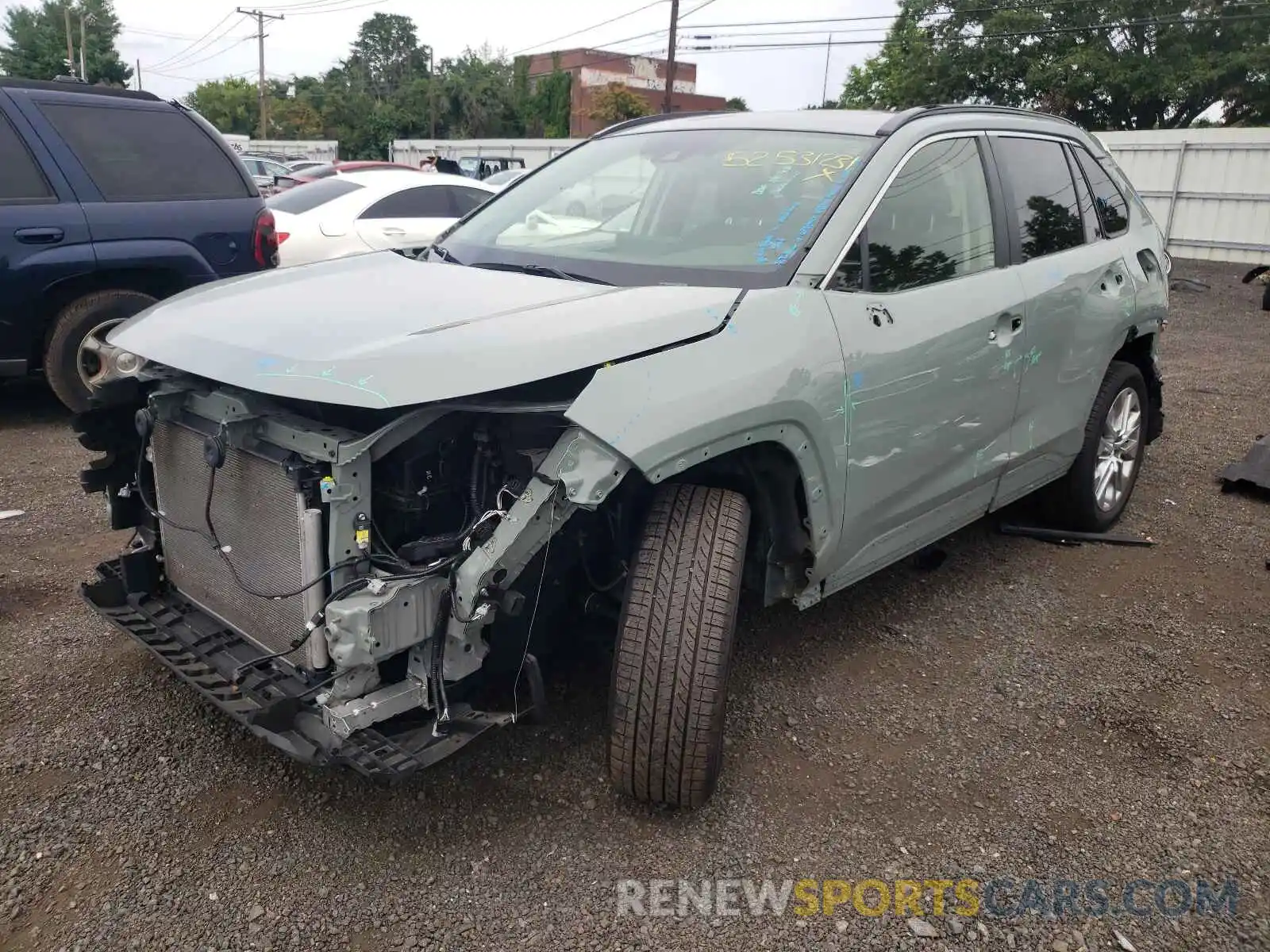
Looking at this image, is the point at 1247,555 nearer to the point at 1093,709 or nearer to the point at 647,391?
the point at 1093,709

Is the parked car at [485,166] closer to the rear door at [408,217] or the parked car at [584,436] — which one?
the rear door at [408,217]

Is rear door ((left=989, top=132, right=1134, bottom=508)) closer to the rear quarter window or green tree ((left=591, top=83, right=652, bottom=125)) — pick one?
the rear quarter window

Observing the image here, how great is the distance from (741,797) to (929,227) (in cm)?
196

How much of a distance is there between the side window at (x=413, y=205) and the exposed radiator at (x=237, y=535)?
5.98 meters

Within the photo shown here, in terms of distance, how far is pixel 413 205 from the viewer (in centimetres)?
885

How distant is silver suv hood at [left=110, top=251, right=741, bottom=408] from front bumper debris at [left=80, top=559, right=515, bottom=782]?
804 millimetres

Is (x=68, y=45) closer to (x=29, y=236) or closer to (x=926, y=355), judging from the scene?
(x=29, y=236)

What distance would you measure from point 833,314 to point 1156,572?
8.13ft

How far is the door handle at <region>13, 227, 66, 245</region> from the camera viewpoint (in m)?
5.56

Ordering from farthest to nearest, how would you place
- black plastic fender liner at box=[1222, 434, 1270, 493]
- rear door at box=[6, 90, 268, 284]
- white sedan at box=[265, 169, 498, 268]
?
white sedan at box=[265, 169, 498, 268], rear door at box=[6, 90, 268, 284], black plastic fender liner at box=[1222, 434, 1270, 493]

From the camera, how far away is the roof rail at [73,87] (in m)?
5.92

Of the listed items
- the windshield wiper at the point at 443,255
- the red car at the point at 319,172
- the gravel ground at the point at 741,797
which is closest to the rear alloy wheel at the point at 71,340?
the gravel ground at the point at 741,797

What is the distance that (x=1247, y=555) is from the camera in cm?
458

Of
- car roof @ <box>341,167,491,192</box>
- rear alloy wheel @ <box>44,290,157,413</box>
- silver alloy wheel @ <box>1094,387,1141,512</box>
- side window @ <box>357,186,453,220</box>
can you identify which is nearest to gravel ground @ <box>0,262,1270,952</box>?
silver alloy wheel @ <box>1094,387,1141,512</box>
